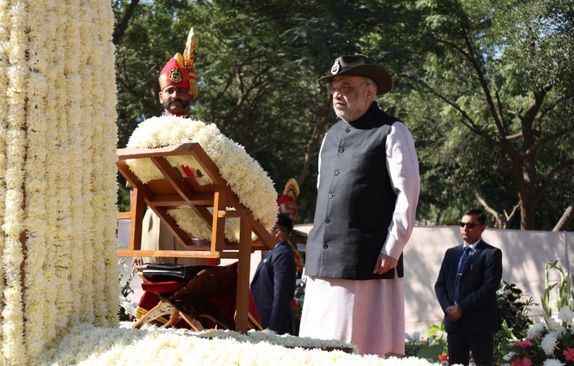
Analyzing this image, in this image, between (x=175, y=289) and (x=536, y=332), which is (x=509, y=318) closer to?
(x=536, y=332)

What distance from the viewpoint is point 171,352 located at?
285cm

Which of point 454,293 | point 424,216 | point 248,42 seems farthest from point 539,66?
point 424,216

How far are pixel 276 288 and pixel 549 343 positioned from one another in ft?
7.57

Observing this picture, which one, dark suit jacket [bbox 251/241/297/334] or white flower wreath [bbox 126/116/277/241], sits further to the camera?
dark suit jacket [bbox 251/241/297/334]

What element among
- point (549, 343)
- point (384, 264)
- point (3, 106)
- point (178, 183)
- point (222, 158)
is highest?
point (3, 106)

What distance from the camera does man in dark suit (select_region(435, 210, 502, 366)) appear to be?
23.5 feet

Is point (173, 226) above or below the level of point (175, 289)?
above

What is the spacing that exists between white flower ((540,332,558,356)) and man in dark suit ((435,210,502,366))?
39.7 inches

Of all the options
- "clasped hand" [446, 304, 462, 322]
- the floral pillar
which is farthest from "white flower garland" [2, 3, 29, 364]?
"clasped hand" [446, 304, 462, 322]

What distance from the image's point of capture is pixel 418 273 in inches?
510

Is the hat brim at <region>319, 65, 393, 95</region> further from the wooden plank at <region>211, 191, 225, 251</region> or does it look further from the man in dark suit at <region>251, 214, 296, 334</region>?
A: the man in dark suit at <region>251, 214, 296, 334</region>

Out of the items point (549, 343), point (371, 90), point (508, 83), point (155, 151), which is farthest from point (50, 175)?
point (508, 83)

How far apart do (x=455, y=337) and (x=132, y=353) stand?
4.86 metres

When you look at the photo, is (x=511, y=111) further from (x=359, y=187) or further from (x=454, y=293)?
(x=359, y=187)
